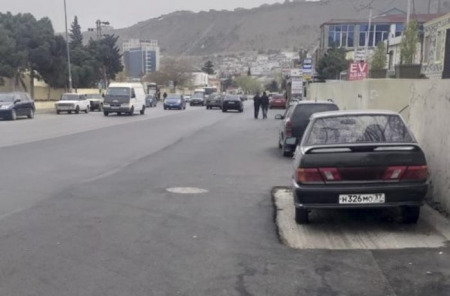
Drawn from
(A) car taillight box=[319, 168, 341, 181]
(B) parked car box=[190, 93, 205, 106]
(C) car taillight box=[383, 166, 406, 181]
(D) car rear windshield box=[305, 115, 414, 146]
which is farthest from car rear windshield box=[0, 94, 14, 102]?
(B) parked car box=[190, 93, 205, 106]

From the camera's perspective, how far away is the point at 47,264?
5.56m

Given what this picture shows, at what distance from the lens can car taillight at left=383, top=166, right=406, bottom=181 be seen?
6691mm

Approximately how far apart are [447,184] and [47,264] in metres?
5.45

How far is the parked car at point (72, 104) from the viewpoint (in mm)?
44500

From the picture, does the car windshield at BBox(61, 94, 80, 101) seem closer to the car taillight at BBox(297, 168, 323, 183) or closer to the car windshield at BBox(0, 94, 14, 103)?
the car windshield at BBox(0, 94, 14, 103)

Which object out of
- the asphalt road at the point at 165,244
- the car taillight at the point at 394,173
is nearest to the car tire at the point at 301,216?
the asphalt road at the point at 165,244

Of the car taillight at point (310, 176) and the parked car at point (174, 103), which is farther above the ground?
the car taillight at point (310, 176)

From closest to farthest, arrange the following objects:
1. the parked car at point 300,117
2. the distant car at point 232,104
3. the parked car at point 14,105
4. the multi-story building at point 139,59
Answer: the parked car at point 300,117 < the parked car at point 14,105 < the distant car at point 232,104 < the multi-story building at point 139,59

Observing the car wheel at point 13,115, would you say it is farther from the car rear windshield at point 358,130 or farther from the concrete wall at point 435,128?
the car rear windshield at point 358,130

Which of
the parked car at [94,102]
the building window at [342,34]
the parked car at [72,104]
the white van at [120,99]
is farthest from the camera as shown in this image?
the building window at [342,34]

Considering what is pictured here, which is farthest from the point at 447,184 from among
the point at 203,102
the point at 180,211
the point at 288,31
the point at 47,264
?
the point at 288,31

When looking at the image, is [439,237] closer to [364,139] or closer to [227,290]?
[364,139]

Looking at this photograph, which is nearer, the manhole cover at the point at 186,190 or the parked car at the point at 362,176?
the parked car at the point at 362,176

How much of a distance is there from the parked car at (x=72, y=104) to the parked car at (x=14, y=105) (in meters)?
8.43
